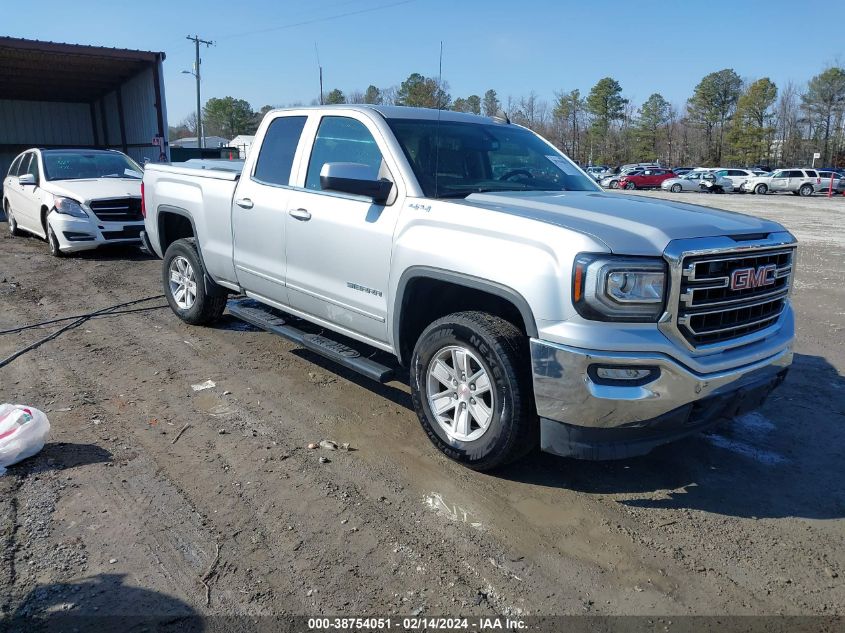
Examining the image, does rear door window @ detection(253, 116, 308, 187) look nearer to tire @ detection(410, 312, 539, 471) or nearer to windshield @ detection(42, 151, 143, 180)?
tire @ detection(410, 312, 539, 471)

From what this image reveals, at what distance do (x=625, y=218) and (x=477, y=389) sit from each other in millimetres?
1211

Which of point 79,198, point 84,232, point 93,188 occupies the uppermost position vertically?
point 93,188

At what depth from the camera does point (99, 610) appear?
8.91ft

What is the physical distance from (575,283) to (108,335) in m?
5.15

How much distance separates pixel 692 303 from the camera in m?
3.29

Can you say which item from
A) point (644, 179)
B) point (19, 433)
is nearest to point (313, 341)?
point (19, 433)

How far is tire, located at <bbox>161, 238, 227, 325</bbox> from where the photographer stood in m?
6.49

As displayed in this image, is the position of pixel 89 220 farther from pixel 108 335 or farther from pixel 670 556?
pixel 670 556

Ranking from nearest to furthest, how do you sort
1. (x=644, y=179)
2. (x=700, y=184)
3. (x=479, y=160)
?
(x=479, y=160) < (x=700, y=184) < (x=644, y=179)

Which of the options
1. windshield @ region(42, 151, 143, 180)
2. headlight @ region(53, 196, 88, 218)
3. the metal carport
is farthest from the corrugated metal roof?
headlight @ region(53, 196, 88, 218)

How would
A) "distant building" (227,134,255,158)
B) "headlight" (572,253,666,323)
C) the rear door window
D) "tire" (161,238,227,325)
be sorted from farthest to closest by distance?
"tire" (161,238,227,325)
"distant building" (227,134,255,158)
the rear door window
"headlight" (572,253,666,323)

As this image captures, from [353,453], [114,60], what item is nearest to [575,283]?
[353,453]

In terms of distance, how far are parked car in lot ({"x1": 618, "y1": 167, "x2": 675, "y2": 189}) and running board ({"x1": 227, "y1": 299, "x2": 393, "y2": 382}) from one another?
47.7 m

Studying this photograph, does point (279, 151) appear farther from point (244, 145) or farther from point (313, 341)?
point (244, 145)
